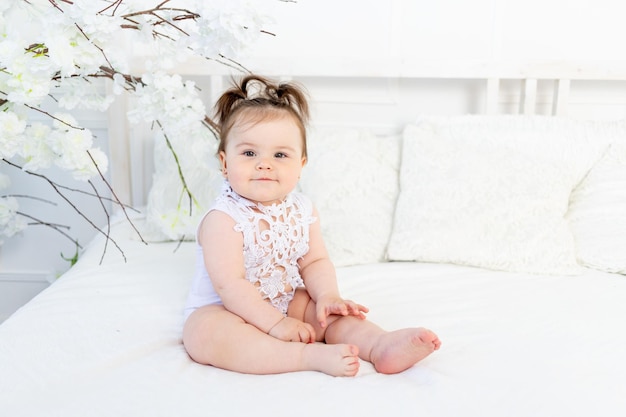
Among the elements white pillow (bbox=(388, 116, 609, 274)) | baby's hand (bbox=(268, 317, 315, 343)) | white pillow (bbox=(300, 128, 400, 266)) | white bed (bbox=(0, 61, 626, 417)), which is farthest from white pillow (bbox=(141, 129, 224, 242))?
baby's hand (bbox=(268, 317, 315, 343))

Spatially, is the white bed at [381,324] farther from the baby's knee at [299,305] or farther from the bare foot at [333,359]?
the baby's knee at [299,305]

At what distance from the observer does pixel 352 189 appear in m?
1.77

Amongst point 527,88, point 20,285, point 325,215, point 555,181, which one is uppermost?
point 527,88

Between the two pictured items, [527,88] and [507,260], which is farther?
[527,88]

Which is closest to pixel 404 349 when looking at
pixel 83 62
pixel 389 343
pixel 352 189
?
pixel 389 343

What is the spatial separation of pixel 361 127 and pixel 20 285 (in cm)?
135

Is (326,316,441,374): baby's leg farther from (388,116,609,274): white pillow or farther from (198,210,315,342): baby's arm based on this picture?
(388,116,609,274): white pillow

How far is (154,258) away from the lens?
5.44ft

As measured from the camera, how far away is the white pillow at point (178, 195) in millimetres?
1703

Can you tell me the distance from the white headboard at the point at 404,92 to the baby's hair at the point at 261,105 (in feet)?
2.17

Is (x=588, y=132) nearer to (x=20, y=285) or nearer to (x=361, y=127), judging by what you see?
→ (x=361, y=127)

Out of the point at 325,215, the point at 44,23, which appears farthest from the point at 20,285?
the point at 44,23

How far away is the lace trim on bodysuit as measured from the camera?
4.07ft

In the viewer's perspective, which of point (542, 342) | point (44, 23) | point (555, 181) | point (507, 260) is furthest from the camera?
point (555, 181)
